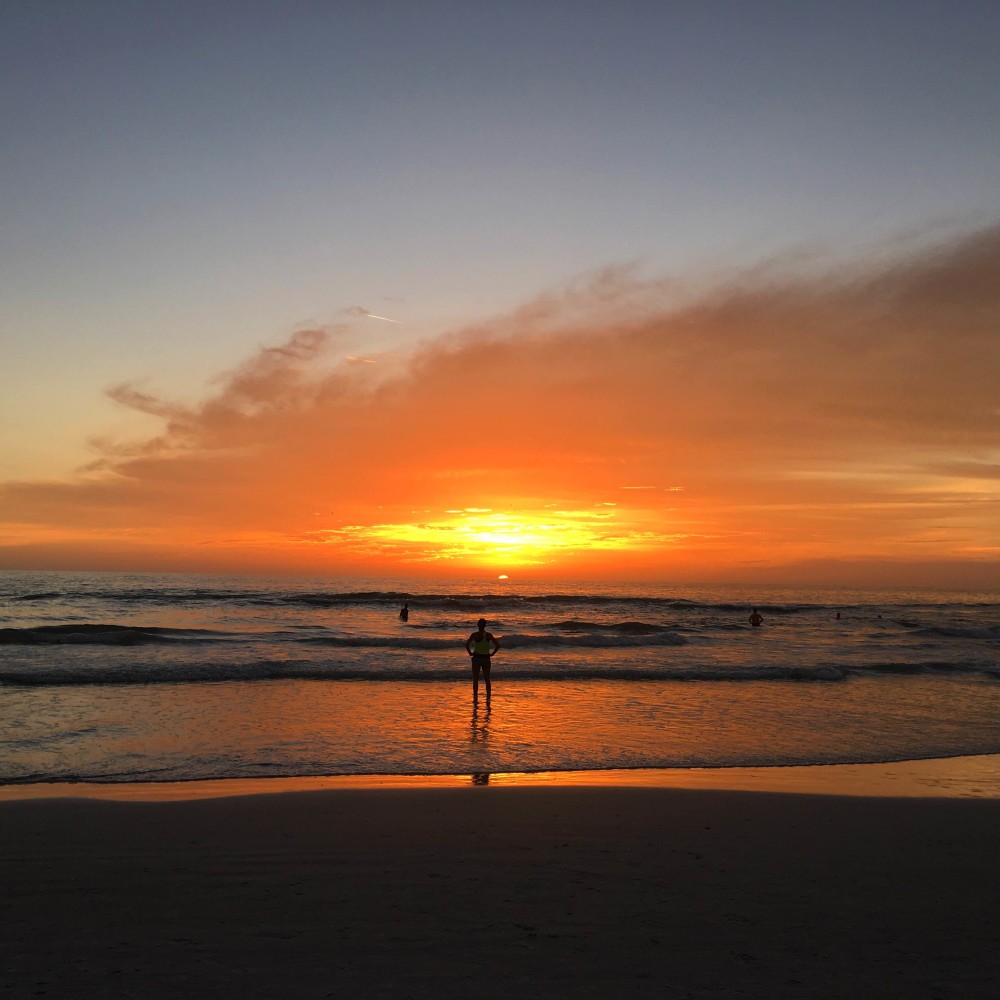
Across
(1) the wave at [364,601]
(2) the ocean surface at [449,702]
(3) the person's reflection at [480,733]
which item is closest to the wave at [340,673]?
(2) the ocean surface at [449,702]

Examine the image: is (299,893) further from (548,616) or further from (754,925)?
(548,616)

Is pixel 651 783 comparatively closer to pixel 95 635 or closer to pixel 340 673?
pixel 340 673

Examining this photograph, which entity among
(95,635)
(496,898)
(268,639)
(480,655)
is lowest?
(268,639)

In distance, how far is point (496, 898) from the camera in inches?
236

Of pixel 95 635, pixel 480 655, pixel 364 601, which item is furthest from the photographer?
pixel 364 601

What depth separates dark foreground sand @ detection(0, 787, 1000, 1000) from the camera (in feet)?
15.4

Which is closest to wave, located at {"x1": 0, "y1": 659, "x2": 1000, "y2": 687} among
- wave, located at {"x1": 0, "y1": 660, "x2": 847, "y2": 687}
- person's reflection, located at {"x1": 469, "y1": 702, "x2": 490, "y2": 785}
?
wave, located at {"x1": 0, "y1": 660, "x2": 847, "y2": 687}

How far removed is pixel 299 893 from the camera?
6.10 metres

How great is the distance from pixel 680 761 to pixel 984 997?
7.80 meters

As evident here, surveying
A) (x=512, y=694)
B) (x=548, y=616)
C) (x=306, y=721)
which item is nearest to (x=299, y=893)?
(x=306, y=721)

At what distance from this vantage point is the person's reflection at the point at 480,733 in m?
10.8

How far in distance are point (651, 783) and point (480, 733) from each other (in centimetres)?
437

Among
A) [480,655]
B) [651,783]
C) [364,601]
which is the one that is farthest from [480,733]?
[364,601]

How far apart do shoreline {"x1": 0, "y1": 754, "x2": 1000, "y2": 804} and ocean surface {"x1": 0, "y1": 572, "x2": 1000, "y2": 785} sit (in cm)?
36
